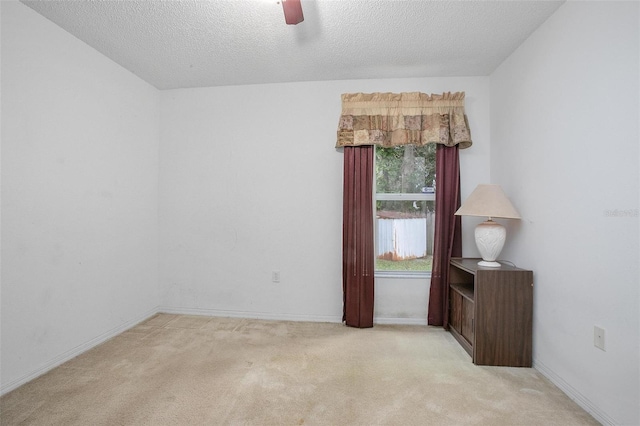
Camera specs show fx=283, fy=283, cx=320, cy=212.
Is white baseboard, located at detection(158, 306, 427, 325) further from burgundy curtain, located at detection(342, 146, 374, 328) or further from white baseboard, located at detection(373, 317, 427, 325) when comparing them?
burgundy curtain, located at detection(342, 146, 374, 328)

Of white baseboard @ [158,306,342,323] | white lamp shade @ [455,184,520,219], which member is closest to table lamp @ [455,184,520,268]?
white lamp shade @ [455,184,520,219]

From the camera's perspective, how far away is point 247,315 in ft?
9.75

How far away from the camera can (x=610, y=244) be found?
1.47m

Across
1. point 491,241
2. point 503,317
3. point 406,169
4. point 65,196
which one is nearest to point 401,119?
point 406,169

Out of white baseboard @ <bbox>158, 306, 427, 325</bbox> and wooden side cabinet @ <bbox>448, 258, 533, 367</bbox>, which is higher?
wooden side cabinet @ <bbox>448, 258, 533, 367</bbox>

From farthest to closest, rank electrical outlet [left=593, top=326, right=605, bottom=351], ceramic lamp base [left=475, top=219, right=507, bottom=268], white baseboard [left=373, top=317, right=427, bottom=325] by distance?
1. white baseboard [left=373, top=317, right=427, bottom=325]
2. ceramic lamp base [left=475, top=219, right=507, bottom=268]
3. electrical outlet [left=593, top=326, right=605, bottom=351]

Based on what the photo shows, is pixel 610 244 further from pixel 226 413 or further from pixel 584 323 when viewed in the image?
pixel 226 413

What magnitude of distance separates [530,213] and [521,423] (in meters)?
1.38

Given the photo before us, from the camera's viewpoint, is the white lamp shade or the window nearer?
the white lamp shade

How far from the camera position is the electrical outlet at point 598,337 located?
1513 millimetres

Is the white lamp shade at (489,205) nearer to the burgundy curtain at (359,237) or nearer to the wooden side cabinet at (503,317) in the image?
the wooden side cabinet at (503,317)

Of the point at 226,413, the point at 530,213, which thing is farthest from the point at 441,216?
the point at 226,413

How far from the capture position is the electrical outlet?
1513 mm

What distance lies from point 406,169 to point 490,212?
1.00 m
